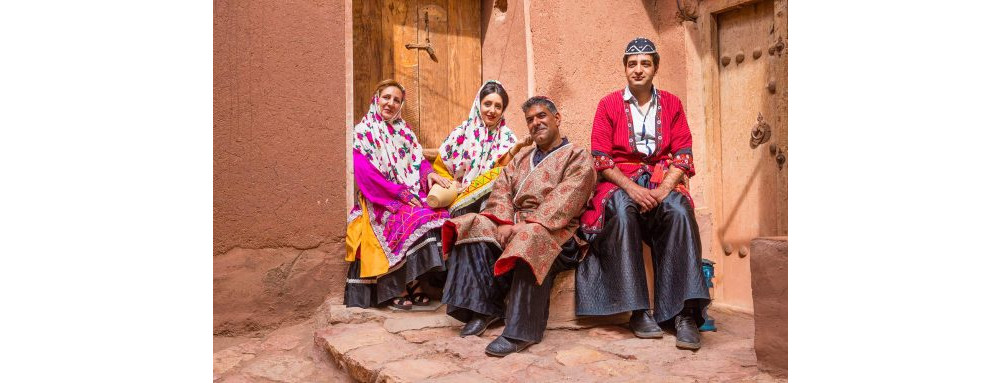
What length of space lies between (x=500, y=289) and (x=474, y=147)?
113 centimetres

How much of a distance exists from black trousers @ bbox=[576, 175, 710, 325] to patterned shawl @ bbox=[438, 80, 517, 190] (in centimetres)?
96

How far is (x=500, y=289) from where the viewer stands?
355 cm

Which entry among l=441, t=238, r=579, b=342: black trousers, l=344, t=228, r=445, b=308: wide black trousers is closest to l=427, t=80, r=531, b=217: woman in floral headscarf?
l=344, t=228, r=445, b=308: wide black trousers

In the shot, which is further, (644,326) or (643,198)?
(643,198)

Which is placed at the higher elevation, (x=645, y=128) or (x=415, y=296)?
(x=645, y=128)

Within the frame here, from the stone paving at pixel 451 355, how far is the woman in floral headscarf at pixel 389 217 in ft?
0.57

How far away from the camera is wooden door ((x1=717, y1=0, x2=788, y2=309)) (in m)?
4.31

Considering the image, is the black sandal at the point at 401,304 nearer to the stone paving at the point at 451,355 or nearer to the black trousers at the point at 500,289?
the stone paving at the point at 451,355

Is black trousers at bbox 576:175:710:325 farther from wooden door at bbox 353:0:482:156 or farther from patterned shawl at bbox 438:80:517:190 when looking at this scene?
wooden door at bbox 353:0:482:156

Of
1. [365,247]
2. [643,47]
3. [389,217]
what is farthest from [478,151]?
[643,47]

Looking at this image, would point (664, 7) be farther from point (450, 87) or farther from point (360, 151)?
point (360, 151)

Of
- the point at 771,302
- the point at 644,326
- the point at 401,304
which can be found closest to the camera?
the point at 771,302

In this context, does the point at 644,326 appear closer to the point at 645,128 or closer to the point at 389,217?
the point at 645,128

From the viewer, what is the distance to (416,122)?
5.03 m
